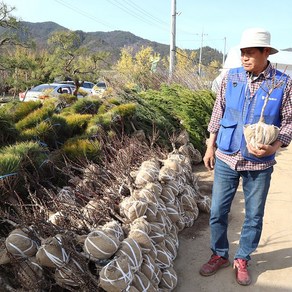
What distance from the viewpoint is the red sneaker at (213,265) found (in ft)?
7.80

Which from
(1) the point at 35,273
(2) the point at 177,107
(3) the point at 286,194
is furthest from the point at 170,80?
(1) the point at 35,273

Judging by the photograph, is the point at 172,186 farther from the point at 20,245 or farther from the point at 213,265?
the point at 20,245

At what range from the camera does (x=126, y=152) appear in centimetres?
329

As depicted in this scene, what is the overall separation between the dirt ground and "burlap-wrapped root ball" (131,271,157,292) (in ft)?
1.49

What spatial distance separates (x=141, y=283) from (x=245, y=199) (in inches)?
35.9

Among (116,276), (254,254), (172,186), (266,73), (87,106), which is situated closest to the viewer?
(116,276)

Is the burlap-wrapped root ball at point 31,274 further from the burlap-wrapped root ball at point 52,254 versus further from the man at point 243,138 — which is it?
the man at point 243,138

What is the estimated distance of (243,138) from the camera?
2080 millimetres

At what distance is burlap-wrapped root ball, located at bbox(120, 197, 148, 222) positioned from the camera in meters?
2.24

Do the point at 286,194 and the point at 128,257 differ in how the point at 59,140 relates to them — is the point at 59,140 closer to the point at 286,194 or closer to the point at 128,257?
the point at 128,257

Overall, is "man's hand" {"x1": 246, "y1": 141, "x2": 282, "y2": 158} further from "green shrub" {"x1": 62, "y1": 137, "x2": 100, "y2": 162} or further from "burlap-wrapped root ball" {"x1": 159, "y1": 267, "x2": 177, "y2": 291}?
"green shrub" {"x1": 62, "y1": 137, "x2": 100, "y2": 162}

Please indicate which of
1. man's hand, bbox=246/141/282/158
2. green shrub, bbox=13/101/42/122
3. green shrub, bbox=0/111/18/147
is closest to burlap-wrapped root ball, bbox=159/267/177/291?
man's hand, bbox=246/141/282/158

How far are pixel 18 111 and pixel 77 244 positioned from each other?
7.88 feet

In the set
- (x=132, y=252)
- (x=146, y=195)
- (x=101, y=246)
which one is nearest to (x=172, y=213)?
(x=146, y=195)
